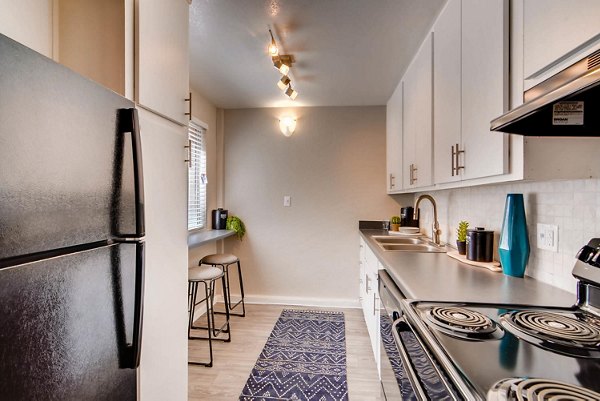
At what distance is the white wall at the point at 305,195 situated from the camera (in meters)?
3.57

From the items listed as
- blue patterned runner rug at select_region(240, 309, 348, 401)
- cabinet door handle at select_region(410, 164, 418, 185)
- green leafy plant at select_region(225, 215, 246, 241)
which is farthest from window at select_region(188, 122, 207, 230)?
cabinet door handle at select_region(410, 164, 418, 185)

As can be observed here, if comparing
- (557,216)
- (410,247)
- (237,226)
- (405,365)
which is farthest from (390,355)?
(237,226)

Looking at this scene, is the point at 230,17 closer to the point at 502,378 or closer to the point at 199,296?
the point at 502,378

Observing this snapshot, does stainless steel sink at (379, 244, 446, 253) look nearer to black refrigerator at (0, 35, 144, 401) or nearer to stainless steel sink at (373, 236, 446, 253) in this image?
stainless steel sink at (373, 236, 446, 253)

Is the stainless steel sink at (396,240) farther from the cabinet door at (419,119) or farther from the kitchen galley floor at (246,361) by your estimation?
the kitchen galley floor at (246,361)

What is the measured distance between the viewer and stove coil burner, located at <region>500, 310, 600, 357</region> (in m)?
0.72

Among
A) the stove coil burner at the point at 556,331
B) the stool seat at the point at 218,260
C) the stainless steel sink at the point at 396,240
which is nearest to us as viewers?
the stove coil burner at the point at 556,331

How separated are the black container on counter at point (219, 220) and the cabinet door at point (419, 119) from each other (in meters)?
2.10

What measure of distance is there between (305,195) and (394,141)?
3.99 ft

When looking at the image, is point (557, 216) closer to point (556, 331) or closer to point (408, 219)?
point (556, 331)

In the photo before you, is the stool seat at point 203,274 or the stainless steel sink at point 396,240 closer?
the stool seat at point 203,274

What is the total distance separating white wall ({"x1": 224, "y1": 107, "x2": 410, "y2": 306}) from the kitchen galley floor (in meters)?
0.50

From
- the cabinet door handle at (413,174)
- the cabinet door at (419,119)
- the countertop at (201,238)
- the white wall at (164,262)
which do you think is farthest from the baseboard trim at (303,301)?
the white wall at (164,262)

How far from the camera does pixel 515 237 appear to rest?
4.35ft
